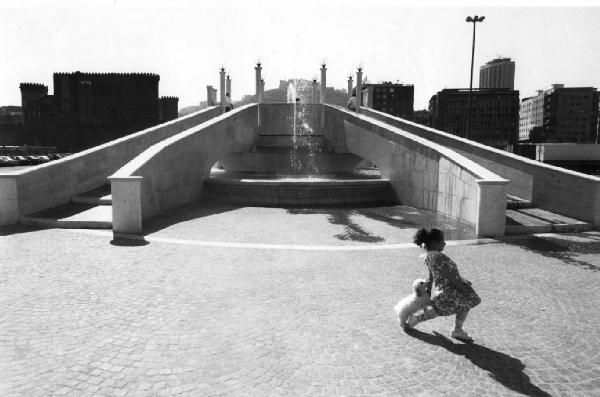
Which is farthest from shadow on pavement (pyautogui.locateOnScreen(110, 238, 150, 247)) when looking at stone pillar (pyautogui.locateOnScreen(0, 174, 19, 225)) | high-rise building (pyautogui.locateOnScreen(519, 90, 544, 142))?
high-rise building (pyautogui.locateOnScreen(519, 90, 544, 142))

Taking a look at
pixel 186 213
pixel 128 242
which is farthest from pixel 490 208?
pixel 186 213

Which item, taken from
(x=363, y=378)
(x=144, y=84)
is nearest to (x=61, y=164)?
(x=363, y=378)

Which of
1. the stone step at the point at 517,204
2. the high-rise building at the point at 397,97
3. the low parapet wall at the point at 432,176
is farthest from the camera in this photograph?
the high-rise building at the point at 397,97

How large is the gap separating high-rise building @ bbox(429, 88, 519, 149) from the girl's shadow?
128653 mm

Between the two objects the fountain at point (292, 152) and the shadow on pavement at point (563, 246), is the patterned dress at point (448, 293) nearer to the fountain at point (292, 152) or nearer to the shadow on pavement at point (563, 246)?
the shadow on pavement at point (563, 246)

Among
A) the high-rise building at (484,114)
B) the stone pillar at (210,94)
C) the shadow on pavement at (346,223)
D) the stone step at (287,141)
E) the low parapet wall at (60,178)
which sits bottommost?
the shadow on pavement at (346,223)

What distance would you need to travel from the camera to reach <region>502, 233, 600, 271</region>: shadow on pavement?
770 centimetres

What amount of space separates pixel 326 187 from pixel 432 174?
3.49m

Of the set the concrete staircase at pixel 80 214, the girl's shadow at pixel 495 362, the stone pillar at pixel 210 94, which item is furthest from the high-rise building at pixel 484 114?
the girl's shadow at pixel 495 362

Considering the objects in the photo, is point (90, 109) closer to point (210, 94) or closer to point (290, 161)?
point (210, 94)

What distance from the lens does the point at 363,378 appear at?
3.69m

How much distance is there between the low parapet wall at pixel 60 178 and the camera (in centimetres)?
1052

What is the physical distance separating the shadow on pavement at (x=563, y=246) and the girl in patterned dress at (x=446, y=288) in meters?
4.26

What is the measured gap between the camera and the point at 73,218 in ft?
34.8
